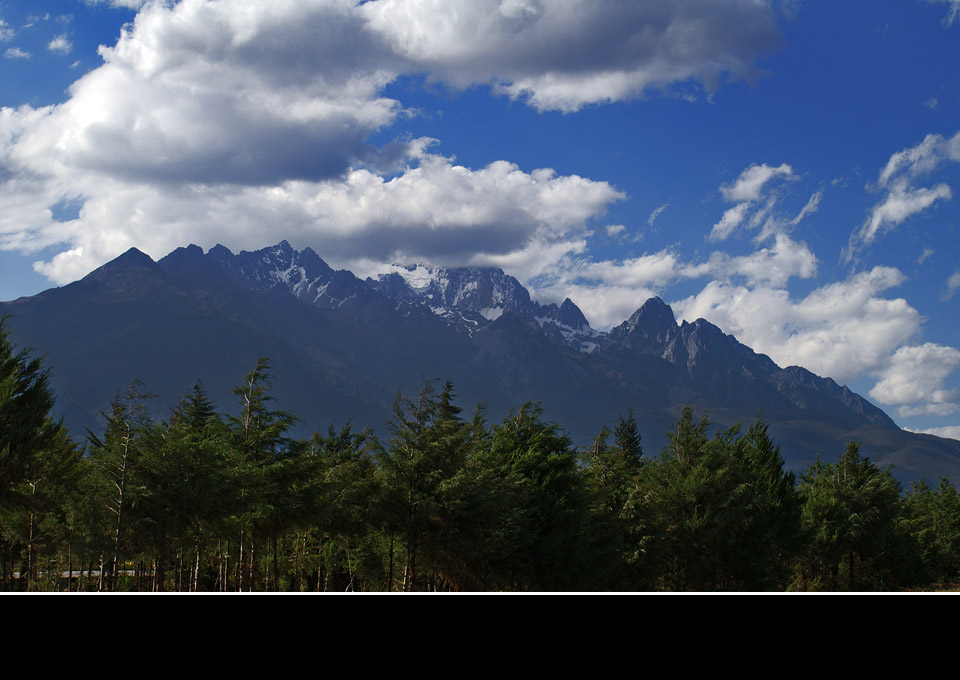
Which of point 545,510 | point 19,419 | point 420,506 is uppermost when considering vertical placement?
point 19,419

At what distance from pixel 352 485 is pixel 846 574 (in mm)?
41553

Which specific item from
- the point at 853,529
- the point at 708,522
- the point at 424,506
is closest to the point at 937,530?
the point at 853,529

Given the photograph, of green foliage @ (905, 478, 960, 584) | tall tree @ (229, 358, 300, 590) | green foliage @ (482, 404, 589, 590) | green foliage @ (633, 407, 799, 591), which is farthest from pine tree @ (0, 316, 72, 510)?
green foliage @ (905, 478, 960, 584)

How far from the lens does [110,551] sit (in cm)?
2672

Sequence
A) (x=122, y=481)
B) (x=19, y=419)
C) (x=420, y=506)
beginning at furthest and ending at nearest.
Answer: (x=420, y=506), (x=122, y=481), (x=19, y=419)

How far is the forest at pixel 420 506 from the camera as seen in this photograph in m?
26.2

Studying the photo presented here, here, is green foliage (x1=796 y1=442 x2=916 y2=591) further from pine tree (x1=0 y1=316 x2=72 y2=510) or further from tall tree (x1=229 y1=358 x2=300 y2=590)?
pine tree (x1=0 y1=316 x2=72 y2=510)

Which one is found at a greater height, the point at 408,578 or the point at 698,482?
the point at 698,482

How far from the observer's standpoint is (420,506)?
28.0m

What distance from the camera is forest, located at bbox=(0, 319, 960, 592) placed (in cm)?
2616

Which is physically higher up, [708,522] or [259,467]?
[259,467]

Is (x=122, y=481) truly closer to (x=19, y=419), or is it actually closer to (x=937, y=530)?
(x=19, y=419)
